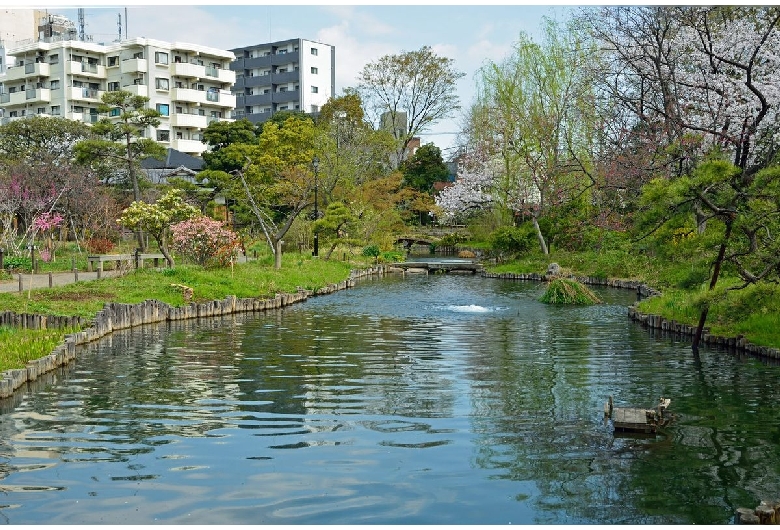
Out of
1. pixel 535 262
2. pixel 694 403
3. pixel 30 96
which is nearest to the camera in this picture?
pixel 694 403

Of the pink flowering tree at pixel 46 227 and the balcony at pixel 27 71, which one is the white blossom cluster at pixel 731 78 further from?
the balcony at pixel 27 71

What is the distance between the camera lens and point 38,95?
62344 mm

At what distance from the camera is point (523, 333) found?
19.5 metres

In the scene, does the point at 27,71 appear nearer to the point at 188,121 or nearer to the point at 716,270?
the point at 188,121

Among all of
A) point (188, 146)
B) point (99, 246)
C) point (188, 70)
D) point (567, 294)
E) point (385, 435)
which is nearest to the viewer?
point (385, 435)

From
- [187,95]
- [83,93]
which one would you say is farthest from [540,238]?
[83,93]

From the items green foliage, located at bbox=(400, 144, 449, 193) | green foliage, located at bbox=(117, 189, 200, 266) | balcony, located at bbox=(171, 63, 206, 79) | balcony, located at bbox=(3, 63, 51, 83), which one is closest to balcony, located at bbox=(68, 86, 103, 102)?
balcony, located at bbox=(3, 63, 51, 83)

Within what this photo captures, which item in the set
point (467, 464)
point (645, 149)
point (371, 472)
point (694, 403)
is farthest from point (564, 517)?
point (645, 149)

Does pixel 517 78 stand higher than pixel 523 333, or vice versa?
pixel 517 78

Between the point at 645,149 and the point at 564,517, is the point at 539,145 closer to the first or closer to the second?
the point at 645,149

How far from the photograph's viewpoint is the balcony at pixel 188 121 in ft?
211

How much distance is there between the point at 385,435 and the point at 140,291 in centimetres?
1376

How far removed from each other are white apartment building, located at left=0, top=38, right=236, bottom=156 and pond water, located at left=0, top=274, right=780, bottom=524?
49.4m

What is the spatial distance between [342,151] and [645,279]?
23.3m
